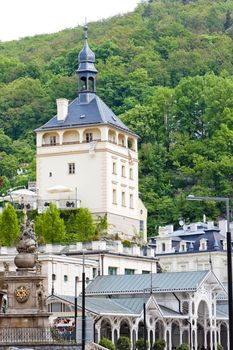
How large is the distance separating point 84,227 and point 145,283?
17.9 metres

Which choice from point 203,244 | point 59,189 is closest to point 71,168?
point 59,189

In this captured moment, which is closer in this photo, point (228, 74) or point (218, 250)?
point (218, 250)

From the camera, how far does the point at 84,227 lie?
360ft

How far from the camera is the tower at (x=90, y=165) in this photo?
120062mm

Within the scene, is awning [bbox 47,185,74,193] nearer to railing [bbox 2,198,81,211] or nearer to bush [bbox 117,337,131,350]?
railing [bbox 2,198,81,211]

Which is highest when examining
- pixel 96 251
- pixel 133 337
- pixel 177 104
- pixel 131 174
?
pixel 177 104

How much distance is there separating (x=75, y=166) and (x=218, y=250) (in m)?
16.7

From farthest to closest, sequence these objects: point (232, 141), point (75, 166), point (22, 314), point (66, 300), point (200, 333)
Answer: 1. point (232, 141)
2. point (75, 166)
3. point (200, 333)
4. point (66, 300)
5. point (22, 314)

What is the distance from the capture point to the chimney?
12531 cm

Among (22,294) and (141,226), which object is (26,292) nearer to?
(22,294)

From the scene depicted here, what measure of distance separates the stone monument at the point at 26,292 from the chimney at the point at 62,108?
64205mm

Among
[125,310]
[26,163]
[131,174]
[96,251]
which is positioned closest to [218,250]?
[131,174]

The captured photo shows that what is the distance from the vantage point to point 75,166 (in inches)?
4781

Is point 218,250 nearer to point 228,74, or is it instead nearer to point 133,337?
point 133,337
